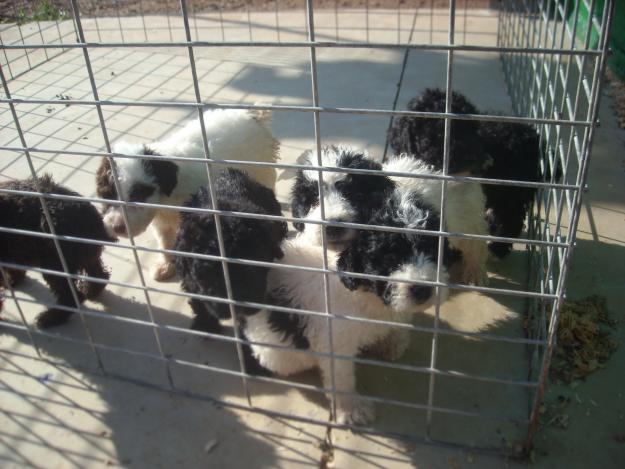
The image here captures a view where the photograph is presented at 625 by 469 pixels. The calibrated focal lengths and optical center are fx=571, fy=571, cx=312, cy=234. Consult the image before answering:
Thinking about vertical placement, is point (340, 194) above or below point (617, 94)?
above

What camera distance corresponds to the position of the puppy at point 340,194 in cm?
232

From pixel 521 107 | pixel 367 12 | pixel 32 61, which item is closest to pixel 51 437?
pixel 521 107

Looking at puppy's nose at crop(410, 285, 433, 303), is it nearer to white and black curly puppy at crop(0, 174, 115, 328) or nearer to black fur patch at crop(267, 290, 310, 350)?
black fur patch at crop(267, 290, 310, 350)

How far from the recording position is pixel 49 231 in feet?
8.64

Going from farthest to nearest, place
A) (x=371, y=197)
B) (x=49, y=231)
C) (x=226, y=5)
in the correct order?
1. (x=226, y=5)
2. (x=49, y=231)
3. (x=371, y=197)

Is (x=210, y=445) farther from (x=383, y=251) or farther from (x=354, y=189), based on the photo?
(x=354, y=189)

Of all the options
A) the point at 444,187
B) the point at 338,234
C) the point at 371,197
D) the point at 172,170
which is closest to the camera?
the point at 444,187

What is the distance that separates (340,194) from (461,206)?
636 mm

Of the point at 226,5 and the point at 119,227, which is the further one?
the point at 226,5

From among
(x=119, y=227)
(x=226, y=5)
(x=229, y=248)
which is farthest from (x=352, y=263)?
(x=226, y=5)

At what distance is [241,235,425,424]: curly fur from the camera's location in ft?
7.14

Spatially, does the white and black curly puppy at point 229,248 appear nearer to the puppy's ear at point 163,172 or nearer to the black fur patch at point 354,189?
the black fur patch at point 354,189

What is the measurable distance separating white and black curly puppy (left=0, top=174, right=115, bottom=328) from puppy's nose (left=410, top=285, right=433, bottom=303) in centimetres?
143

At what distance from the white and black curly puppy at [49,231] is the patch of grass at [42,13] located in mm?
4581
